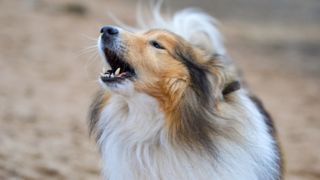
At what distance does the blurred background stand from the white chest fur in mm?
503

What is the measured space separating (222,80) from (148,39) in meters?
0.49

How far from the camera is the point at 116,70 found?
3.50 meters

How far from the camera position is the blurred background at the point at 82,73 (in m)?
5.48

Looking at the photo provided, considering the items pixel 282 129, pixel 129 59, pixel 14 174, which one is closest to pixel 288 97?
pixel 282 129

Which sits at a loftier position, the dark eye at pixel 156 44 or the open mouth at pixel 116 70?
the dark eye at pixel 156 44

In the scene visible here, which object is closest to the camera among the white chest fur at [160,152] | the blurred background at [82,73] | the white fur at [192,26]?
the white chest fur at [160,152]

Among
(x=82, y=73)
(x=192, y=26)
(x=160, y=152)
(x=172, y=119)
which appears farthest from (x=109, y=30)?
(x=82, y=73)

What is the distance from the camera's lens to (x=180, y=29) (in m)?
4.59

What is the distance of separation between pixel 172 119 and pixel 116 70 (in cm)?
43

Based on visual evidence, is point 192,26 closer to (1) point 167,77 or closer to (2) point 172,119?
(1) point 167,77

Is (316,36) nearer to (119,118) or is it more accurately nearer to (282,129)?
(282,129)

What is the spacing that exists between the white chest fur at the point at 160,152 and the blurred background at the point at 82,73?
0.50 metres

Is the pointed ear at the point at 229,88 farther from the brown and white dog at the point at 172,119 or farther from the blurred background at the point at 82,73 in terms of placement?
the blurred background at the point at 82,73

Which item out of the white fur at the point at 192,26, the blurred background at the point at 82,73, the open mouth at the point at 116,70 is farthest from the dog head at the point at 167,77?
the white fur at the point at 192,26
